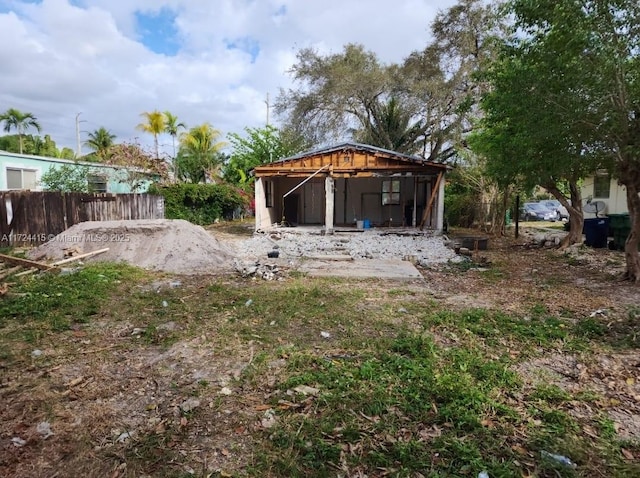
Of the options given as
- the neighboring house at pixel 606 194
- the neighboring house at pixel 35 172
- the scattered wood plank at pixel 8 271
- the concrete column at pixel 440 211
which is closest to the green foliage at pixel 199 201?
the neighboring house at pixel 35 172

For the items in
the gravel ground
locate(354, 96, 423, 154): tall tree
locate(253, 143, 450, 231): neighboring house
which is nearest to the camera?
the gravel ground

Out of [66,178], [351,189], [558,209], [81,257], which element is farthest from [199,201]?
[558,209]

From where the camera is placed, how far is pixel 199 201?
18.5m

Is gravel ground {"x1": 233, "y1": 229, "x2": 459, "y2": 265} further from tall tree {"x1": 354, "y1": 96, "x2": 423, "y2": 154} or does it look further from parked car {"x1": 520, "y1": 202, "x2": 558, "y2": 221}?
parked car {"x1": 520, "y1": 202, "x2": 558, "y2": 221}

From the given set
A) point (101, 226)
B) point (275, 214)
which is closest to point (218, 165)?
point (275, 214)

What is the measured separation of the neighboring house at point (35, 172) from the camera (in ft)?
39.4

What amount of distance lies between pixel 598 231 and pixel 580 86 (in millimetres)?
6746

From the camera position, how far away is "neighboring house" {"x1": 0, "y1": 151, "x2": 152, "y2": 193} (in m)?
12.0

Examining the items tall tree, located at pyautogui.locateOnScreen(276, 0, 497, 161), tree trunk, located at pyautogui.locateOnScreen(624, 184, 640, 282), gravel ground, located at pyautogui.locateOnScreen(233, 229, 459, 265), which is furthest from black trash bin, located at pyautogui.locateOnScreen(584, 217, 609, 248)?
tall tree, located at pyautogui.locateOnScreen(276, 0, 497, 161)

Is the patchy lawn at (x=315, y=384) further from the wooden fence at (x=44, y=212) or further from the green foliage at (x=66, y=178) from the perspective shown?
the green foliage at (x=66, y=178)

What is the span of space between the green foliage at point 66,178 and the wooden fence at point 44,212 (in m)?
2.26

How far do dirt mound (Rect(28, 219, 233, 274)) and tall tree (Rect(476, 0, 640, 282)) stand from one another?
6.46 m

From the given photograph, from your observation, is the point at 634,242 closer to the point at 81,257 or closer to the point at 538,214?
the point at 81,257

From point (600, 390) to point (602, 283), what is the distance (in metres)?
4.66
